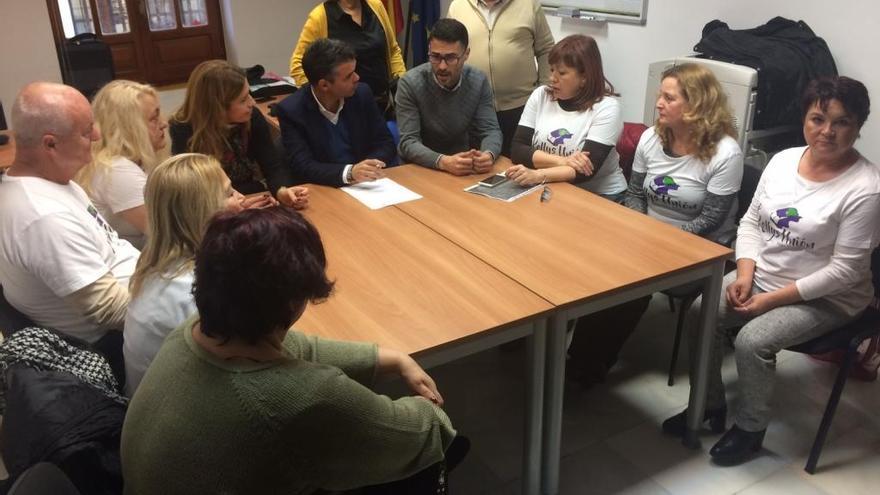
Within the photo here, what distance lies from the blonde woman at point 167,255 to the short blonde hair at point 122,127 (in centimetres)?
78

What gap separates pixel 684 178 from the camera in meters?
2.54

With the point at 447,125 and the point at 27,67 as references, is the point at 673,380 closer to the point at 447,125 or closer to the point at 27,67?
the point at 447,125

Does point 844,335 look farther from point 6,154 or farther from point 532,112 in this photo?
point 6,154

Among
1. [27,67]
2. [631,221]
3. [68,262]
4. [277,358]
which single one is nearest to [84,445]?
[277,358]

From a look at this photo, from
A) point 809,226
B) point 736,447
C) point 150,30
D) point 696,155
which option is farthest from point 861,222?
point 150,30

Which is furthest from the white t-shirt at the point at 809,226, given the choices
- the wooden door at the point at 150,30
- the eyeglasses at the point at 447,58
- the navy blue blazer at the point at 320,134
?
the wooden door at the point at 150,30

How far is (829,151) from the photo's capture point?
208cm

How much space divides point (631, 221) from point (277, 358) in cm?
152

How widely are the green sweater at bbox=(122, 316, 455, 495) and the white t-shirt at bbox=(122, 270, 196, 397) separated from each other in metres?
0.36

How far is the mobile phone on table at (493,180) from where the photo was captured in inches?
106

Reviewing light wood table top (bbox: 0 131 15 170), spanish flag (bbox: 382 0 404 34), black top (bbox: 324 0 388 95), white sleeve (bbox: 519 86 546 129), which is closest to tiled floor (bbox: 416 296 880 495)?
white sleeve (bbox: 519 86 546 129)

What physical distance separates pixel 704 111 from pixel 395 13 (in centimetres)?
353

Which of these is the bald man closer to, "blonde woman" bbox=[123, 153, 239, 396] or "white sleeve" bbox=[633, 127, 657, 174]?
"blonde woman" bbox=[123, 153, 239, 396]

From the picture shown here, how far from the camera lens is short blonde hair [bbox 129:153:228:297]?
160cm
